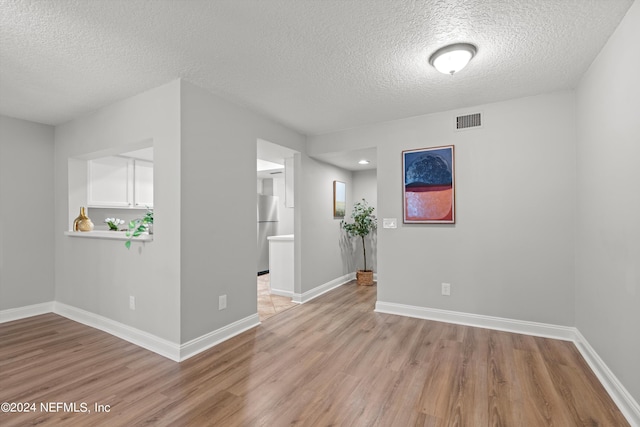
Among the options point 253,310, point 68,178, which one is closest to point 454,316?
point 253,310

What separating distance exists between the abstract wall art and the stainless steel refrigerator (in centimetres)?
367

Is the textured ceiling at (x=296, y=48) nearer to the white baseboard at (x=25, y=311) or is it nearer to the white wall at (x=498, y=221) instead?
the white wall at (x=498, y=221)

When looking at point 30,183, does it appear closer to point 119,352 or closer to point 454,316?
point 119,352

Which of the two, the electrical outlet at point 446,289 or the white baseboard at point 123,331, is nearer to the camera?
the white baseboard at point 123,331

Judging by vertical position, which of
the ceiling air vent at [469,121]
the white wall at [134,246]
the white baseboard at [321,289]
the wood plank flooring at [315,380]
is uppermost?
the ceiling air vent at [469,121]

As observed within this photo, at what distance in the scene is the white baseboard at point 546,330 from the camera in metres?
1.80

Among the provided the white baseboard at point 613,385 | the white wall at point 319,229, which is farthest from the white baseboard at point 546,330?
the white wall at point 319,229

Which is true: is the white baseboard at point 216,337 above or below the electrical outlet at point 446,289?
below

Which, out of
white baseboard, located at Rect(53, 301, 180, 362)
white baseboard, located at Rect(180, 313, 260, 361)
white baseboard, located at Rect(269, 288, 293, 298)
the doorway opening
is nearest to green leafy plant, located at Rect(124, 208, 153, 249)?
white baseboard, located at Rect(53, 301, 180, 362)

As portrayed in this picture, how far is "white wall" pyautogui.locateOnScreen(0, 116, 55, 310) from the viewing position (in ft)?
11.5

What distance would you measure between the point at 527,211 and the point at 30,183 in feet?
18.6

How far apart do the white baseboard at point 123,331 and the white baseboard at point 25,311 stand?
77 mm

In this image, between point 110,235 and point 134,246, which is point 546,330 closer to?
point 134,246

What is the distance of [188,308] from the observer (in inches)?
102
